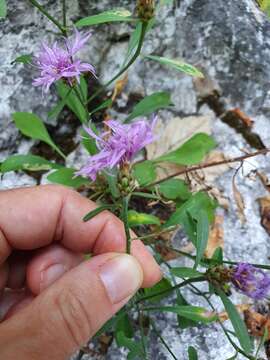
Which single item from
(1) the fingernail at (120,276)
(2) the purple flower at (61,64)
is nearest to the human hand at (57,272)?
(1) the fingernail at (120,276)

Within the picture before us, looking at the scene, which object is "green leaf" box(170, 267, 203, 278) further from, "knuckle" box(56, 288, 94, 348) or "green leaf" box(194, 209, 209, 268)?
"knuckle" box(56, 288, 94, 348)

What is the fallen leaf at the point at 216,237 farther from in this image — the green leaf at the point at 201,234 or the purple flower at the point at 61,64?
the purple flower at the point at 61,64

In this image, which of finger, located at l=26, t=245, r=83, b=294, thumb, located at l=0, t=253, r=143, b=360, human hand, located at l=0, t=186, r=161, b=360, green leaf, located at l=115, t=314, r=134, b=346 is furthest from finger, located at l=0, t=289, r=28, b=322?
thumb, located at l=0, t=253, r=143, b=360

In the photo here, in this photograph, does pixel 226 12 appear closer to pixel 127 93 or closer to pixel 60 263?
pixel 127 93

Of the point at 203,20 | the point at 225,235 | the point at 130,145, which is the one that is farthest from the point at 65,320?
the point at 203,20

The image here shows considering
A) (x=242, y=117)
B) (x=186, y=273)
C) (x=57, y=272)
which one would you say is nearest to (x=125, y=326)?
(x=57, y=272)

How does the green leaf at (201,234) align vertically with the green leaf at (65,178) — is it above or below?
above
